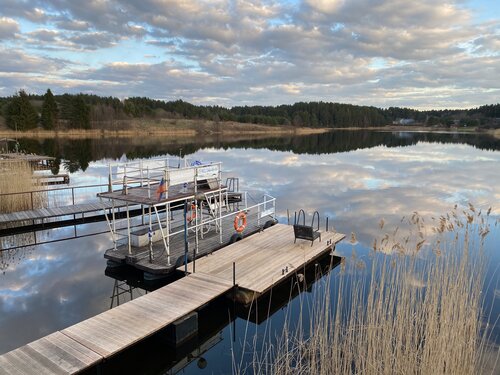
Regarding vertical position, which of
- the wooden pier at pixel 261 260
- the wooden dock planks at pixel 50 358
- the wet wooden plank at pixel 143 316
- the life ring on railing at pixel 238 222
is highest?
the life ring on railing at pixel 238 222

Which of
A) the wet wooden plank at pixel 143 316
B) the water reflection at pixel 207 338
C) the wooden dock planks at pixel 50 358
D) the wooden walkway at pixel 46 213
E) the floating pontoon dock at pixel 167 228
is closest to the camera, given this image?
the wooden dock planks at pixel 50 358

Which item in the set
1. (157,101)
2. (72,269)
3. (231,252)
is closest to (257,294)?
(231,252)

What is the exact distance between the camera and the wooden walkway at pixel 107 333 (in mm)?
6496

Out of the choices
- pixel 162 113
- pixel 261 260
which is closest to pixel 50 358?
pixel 261 260

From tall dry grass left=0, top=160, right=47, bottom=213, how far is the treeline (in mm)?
68717

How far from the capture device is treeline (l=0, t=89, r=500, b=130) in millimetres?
A: 82562

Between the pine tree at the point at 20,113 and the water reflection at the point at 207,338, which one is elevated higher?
the pine tree at the point at 20,113

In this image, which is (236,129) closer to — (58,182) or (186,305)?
(58,182)

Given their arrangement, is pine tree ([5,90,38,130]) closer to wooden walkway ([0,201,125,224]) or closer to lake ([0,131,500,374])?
lake ([0,131,500,374])

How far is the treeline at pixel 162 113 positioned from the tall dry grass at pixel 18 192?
Answer: 68717mm

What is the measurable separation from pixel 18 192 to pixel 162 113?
113173 millimetres

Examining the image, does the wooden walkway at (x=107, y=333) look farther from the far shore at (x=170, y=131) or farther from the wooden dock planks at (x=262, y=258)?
the far shore at (x=170, y=131)

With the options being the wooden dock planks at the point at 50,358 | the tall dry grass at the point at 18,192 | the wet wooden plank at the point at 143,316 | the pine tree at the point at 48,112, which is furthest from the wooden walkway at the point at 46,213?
the pine tree at the point at 48,112

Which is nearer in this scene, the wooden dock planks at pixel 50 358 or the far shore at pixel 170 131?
the wooden dock planks at pixel 50 358
